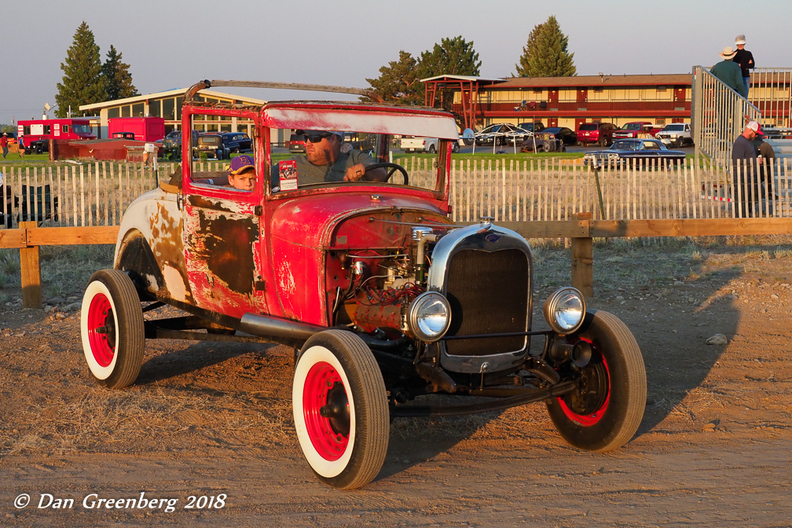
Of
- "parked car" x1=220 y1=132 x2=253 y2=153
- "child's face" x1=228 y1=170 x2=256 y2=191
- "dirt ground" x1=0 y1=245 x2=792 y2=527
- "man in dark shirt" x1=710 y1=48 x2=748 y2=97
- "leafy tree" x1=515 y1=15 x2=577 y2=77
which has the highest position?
"leafy tree" x1=515 y1=15 x2=577 y2=77

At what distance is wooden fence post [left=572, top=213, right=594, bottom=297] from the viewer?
9148 millimetres

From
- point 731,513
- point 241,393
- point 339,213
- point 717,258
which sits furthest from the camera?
point 717,258

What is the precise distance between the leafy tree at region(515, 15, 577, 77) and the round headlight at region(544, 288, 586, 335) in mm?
78053

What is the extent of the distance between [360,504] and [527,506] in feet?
2.63

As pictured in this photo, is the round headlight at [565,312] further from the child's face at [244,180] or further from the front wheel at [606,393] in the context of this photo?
the child's face at [244,180]

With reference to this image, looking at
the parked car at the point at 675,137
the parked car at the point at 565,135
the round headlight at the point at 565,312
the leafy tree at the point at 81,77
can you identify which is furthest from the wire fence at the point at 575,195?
the leafy tree at the point at 81,77

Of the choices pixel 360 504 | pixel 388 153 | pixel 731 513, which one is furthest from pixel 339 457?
pixel 388 153

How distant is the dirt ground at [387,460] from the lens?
381cm

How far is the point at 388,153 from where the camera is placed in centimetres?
576

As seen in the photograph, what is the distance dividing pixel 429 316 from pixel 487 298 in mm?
476

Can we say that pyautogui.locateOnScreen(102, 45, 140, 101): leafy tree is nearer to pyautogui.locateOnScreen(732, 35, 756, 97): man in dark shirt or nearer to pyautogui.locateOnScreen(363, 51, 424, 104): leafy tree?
pyautogui.locateOnScreen(363, 51, 424, 104): leafy tree

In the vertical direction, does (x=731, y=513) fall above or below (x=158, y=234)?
below

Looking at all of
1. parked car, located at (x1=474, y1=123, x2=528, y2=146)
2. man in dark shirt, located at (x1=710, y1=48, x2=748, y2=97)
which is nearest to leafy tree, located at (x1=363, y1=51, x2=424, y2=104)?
parked car, located at (x1=474, y1=123, x2=528, y2=146)

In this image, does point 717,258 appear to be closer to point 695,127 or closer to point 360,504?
point 695,127
